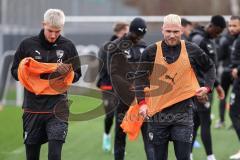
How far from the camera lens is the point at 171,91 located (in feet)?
26.0

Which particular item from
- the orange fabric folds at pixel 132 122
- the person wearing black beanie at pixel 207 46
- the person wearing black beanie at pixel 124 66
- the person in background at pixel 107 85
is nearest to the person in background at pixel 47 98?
the orange fabric folds at pixel 132 122

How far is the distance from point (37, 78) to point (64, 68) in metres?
0.34

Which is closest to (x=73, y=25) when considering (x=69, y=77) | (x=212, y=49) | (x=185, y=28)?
(x=185, y=28)

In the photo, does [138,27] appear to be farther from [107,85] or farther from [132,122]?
[107,85]

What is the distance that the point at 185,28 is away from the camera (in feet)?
43.1

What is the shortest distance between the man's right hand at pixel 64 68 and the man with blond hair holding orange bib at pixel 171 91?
861mm

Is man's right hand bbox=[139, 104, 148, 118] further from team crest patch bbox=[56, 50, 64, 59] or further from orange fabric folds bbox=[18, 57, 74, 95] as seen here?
team crest patch bbox=[56, 50, 64, 59]

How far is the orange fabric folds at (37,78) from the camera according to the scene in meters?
7.87

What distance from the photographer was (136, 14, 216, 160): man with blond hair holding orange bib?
7793 millimetres

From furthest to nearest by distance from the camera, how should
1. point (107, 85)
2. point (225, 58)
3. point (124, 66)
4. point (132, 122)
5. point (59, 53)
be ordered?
point (225, 58) → point (107, 85) → point (124, 66) → point (132, 122) → point (59, 53)

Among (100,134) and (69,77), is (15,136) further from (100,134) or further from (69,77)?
(69,77)

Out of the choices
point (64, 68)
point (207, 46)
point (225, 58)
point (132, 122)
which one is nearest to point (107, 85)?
point (207, 46)

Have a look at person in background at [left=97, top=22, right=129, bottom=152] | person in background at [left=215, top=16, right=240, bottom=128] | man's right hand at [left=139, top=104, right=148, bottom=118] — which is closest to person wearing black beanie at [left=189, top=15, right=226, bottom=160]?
person in background at [left=97, top=22, right=129, bottom=152]

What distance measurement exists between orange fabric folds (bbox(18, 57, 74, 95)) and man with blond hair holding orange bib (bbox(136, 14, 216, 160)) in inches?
39.5
